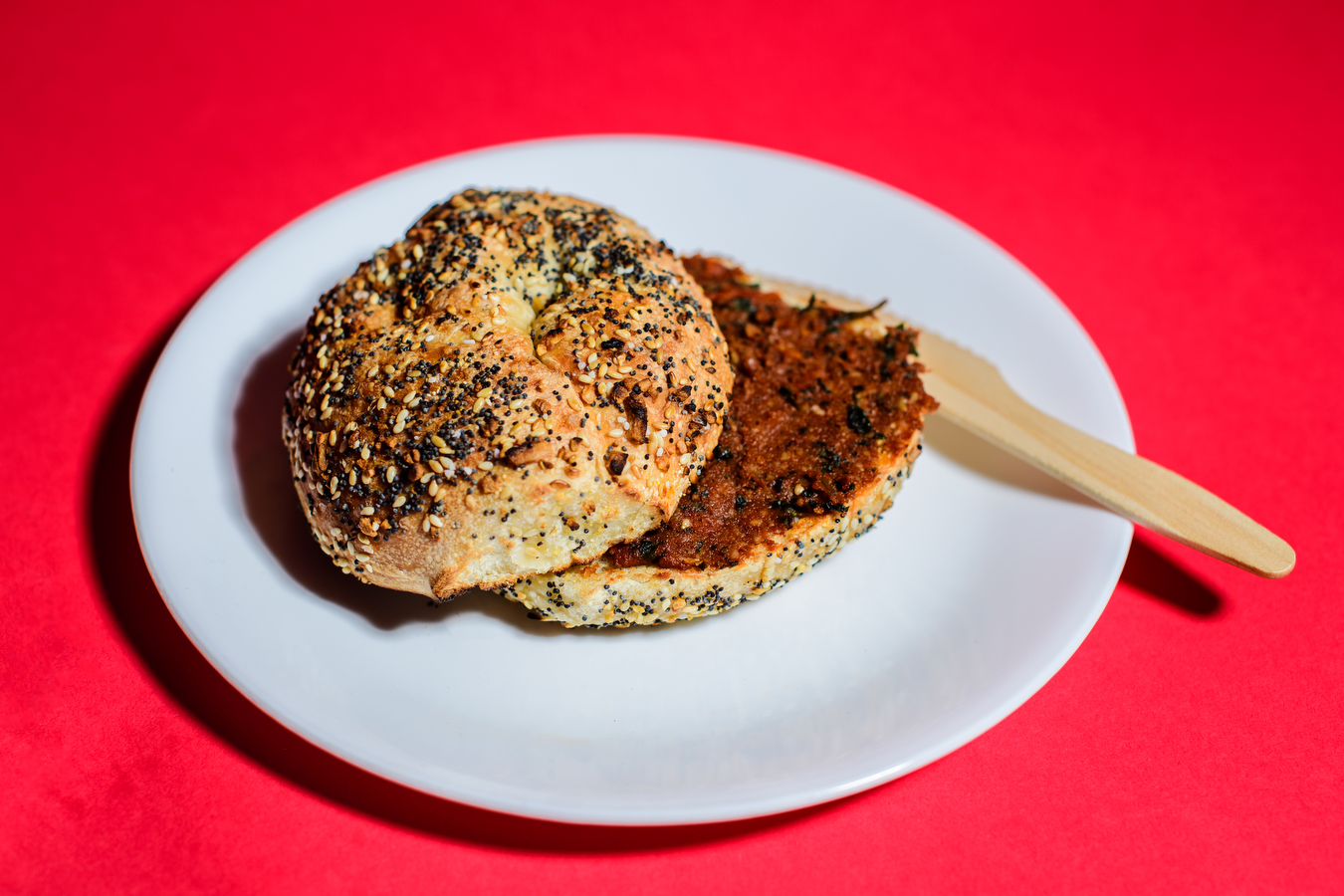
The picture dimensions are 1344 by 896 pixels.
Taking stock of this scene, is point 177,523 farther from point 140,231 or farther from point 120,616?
point 140,231

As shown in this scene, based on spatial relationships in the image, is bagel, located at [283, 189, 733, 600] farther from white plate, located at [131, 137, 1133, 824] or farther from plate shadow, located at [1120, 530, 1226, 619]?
plate shadow, located at [1120, 530, 1226, 619]

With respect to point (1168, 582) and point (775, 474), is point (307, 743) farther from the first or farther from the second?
point (1168, 582)

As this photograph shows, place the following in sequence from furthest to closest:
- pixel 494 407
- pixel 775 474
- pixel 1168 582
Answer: pixel 1168 582
pixel 775 474
pixel 494 407

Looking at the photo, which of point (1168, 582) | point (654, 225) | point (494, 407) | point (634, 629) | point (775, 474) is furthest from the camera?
point (654, 225)

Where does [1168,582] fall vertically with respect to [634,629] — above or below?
above

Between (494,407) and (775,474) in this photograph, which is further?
(775,474)

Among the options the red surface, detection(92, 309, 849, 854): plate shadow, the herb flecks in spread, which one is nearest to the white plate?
detection(92, 309, 849, 854): plate shadow

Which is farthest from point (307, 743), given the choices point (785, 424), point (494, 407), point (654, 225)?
point (654, 225)
